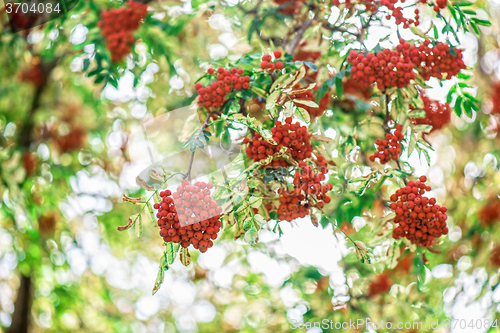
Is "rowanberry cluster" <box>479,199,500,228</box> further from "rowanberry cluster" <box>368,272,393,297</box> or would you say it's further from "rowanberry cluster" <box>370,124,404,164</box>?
"rowanberry cluster" <box>370,124,404,164</box>

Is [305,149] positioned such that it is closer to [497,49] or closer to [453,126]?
[453,126]

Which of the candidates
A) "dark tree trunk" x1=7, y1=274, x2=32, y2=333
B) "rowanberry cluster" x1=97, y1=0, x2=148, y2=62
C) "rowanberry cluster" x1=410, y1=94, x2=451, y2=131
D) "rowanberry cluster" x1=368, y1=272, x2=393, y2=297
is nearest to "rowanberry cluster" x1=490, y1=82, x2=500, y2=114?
"rowanberry cluster" x1=410, y1=94, x2=451, y2=131

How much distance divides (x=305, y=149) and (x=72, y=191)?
2655 mm

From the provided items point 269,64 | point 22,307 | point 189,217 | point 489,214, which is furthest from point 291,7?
point 22,307

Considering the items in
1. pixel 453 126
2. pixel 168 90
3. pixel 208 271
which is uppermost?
pixel 168 90

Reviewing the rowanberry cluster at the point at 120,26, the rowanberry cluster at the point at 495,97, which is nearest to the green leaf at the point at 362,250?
the rowanberry cluster at the point at 120,26

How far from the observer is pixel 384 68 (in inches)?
53.8

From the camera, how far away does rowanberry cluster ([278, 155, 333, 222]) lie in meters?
1.26

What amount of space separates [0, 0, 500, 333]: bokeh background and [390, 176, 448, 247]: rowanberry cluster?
1.07 feet

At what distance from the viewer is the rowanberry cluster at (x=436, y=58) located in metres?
1.42

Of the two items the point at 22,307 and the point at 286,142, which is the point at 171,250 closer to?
the point at 286,142

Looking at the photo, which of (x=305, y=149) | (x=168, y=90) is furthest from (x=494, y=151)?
(x=168, y=90)

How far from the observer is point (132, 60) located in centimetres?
223

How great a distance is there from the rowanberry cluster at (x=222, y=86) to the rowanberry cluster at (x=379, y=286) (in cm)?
171
